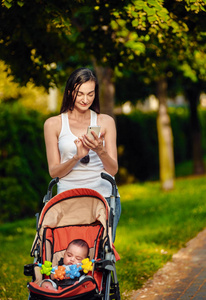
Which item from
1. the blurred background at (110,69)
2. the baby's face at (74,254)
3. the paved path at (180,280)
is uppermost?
the blurred background at (110,69)

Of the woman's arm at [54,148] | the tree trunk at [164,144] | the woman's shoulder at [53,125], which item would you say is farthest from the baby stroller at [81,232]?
the tree trunk at [164,144]

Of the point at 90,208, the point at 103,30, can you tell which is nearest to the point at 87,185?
the point at 90,208

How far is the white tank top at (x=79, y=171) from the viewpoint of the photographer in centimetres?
438

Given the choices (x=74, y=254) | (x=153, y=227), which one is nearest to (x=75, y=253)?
(x=74, y=254)

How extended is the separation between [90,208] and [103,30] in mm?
4010

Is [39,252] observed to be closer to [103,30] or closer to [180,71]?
[103,30]

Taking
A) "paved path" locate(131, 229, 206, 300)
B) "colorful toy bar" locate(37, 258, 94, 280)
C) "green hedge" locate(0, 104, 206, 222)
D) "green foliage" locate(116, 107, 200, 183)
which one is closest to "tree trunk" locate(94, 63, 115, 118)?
"green hedge" locate(0, 104, 206, 222)

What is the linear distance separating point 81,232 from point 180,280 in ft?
8.00

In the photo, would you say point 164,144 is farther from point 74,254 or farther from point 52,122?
point 74,254

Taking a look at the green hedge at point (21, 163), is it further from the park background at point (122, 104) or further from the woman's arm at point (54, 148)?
the woman's arm at point (54, 148)

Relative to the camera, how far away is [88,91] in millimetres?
4441

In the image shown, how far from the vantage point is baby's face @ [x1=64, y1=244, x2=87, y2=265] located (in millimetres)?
4090

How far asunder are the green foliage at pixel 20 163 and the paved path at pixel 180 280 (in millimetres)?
5104

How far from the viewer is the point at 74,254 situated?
13.5ft
